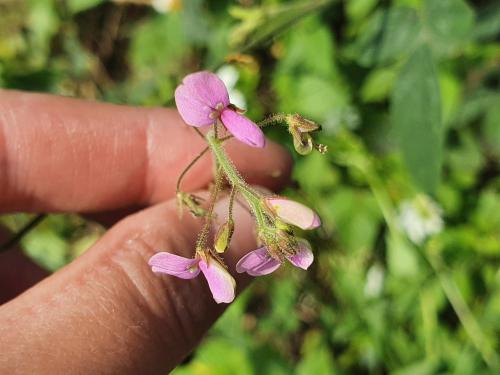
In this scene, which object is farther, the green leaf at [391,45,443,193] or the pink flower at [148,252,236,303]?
the green leaf at [391,45,443,193]

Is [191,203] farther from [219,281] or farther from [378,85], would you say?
[378,85]

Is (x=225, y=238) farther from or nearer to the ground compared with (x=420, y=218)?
farther from the ground

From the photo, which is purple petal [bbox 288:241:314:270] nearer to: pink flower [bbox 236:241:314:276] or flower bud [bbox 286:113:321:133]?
pink flower [bbox 236:241:314:276]

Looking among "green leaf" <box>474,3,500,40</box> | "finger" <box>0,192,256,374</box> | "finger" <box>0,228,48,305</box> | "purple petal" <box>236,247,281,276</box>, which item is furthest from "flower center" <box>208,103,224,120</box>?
"green leaf" <box>474,3,500,40</box>

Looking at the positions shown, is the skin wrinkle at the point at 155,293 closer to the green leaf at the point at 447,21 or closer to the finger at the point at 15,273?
the finger at the point at 15,273

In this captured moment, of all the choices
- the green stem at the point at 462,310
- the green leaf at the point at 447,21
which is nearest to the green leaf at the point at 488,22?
the green leaf at the point at 447,21

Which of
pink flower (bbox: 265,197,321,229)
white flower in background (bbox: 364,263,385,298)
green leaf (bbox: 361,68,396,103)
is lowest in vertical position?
white flower in background (bbox: 364,263,385,298)

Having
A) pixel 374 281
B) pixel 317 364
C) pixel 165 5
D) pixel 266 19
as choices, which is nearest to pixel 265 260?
pixel 266 19

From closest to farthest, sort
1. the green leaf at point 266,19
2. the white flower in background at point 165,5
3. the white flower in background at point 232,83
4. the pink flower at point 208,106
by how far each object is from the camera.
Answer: the pink flower at point 208,106 < the green leaf at point 266,19 < the white flower in background at point 232,83 < the white flower in background at point 165,5
